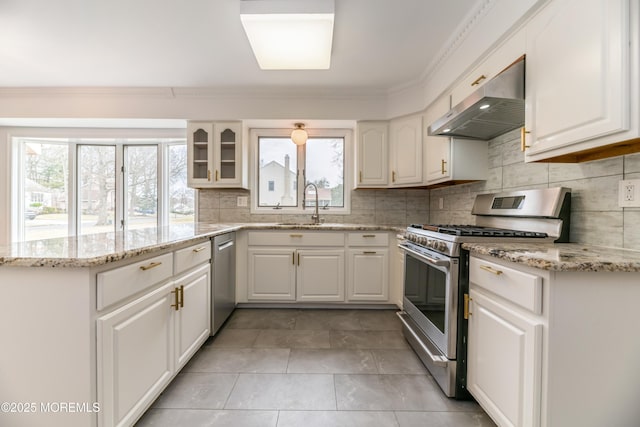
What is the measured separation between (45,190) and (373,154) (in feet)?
13.5

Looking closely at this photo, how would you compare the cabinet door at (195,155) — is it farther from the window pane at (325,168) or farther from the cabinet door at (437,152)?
the cabinet door at (437,152)

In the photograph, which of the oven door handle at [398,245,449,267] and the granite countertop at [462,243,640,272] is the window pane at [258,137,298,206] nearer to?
the oven door handle at [398,245,449,267]

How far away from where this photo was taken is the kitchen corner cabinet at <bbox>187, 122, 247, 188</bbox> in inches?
123

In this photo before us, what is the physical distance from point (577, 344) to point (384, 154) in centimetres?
241

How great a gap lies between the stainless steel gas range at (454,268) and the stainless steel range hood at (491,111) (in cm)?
49

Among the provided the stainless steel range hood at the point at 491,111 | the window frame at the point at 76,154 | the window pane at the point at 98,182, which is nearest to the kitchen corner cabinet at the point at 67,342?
the stainless steel range hood at the point at 491,111

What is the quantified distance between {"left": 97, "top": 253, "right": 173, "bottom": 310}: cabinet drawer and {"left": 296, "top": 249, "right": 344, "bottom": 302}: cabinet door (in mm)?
1536

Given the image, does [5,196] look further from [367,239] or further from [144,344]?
[367,239]

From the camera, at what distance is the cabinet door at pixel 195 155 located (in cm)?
312

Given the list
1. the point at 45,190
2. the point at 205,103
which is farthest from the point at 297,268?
the point at 45,190

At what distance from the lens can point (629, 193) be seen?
1.26 m

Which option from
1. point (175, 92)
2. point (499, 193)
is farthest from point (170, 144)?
point (499, 193)

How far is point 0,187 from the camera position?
3475mm

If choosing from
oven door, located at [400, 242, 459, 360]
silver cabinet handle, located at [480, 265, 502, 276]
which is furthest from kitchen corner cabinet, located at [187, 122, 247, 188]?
silver cabinet handle, located at [480, 265, 502, 276]
